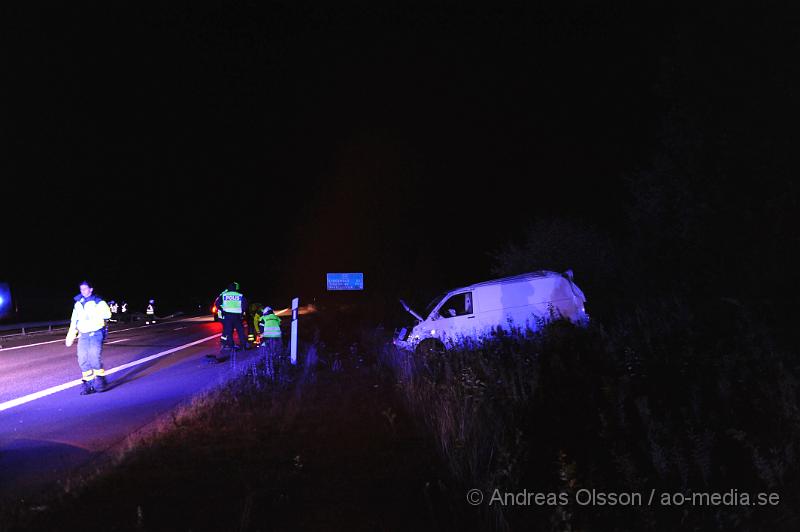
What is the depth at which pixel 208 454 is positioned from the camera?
15.5 ft

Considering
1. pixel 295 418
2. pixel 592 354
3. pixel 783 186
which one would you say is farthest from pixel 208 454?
pixel 783 186

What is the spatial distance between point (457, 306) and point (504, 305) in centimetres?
118

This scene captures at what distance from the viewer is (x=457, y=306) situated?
12898 mm

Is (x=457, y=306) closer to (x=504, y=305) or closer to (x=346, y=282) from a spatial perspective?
(x=504, y=305)

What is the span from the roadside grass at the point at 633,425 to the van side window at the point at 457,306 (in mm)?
6656

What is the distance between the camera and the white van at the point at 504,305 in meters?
12.1

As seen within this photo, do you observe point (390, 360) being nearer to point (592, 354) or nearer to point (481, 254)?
point (592, 354)

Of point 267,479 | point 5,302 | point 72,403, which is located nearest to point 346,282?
point 5,302

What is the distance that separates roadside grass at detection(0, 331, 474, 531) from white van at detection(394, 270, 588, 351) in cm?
617

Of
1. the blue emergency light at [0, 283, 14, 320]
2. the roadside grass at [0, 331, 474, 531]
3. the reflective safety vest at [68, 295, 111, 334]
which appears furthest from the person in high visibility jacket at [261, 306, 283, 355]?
the blue emergency light at [0, 283, 14, 320]

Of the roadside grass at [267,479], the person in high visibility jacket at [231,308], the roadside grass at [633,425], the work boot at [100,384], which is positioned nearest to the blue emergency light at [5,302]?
the person in high visibility jacket at [231,308]

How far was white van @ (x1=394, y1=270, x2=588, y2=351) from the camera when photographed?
12.1 metres

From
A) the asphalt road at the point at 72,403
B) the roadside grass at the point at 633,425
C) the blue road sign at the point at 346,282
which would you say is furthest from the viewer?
the blue road sign at the point at 346,282

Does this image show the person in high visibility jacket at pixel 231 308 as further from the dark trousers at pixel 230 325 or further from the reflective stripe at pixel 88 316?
the reflective stripe at pixel 88 316
